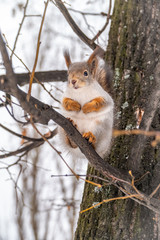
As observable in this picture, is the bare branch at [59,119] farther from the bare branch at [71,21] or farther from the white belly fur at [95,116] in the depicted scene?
the bare branch at [71,21]

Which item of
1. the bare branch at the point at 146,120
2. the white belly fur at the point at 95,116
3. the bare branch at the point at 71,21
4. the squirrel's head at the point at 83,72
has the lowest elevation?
the bare branch at the point at 146,120

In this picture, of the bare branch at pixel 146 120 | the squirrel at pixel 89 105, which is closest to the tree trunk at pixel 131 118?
the bare branch at pixel 146 120

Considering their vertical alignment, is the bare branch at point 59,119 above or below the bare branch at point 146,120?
below

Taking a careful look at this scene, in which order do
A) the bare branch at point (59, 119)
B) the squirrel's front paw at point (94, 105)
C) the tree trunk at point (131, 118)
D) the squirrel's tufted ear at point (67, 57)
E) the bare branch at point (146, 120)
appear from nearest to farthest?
the bare branch at point (59, 119), the bare branch at point (146, 120), the tree trunk at point (131, 118), the squirrel's front paw at point (94, 105), the squirrel's tufted ear at point (67, 57)

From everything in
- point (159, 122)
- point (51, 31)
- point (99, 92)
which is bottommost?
point (159, 122)

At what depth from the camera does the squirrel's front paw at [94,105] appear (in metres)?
2.01

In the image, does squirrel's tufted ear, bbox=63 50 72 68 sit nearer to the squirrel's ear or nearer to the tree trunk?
the squirrel's ear

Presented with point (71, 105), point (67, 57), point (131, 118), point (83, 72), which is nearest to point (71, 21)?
point (67, 57)

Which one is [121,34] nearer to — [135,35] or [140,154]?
[135,35]

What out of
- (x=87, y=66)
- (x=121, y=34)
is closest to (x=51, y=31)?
(x=121, y=34)

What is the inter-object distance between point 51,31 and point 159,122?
2.35 metres

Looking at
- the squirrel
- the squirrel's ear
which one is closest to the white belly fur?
the squirrel

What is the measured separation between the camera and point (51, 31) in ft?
13.0

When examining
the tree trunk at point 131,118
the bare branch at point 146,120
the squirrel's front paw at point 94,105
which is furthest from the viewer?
the squirrel's front paw at point 94,105
